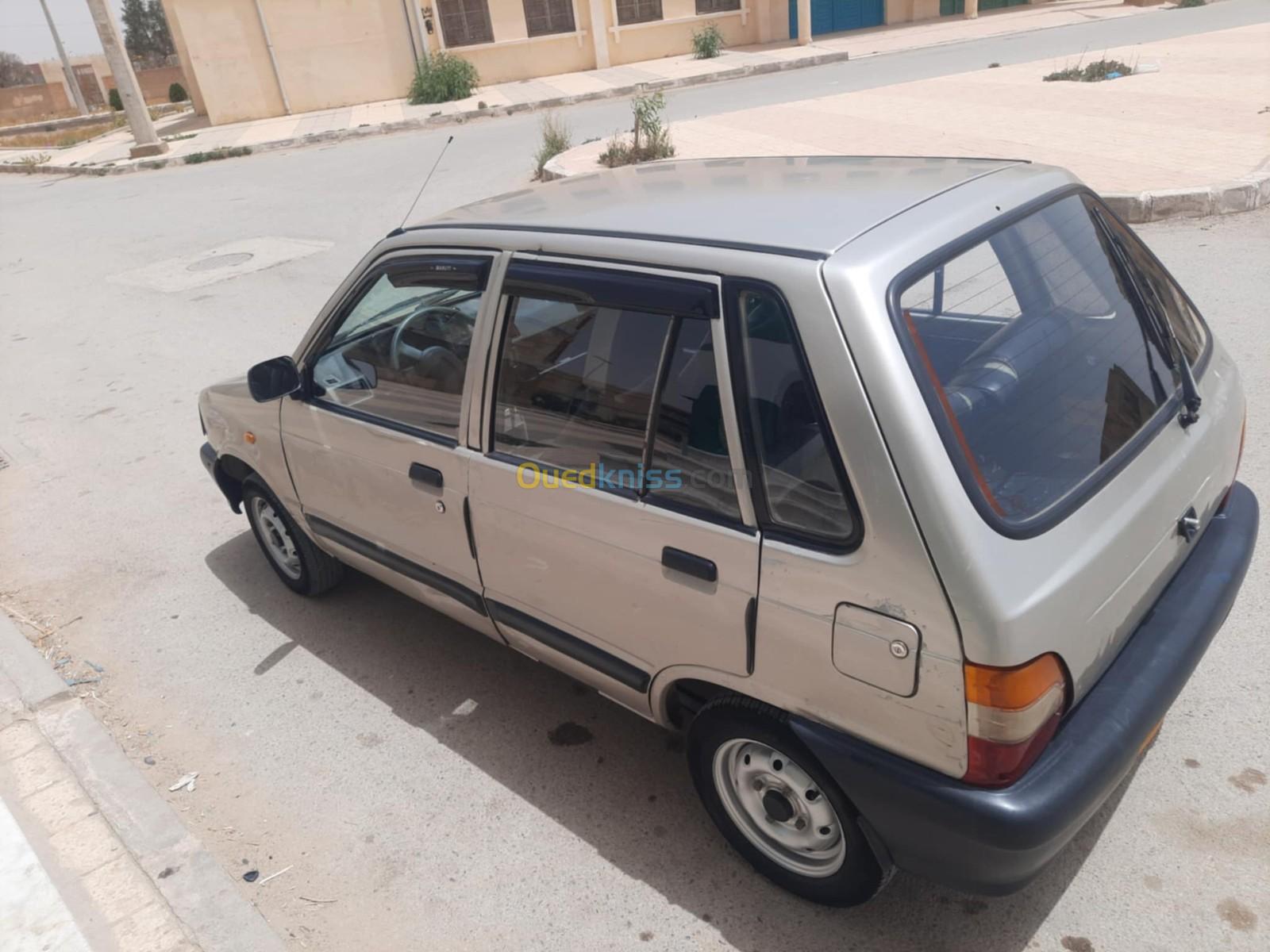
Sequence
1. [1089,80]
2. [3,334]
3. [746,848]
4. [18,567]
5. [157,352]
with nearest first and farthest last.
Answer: [746,848] < [18,567] < [157,352] < [3,334] < [1089,80]

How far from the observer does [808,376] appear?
2.12 metres

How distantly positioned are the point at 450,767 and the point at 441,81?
77.9ft

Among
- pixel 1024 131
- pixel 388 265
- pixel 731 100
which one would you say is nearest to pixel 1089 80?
pixel 1024 131

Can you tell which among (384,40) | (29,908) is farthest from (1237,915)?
(384,40)

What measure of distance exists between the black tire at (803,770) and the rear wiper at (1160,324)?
1.42 metres

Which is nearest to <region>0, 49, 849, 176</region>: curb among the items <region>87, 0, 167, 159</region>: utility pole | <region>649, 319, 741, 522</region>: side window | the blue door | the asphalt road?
<region>87, 0, 167, 159</region>: utility pole

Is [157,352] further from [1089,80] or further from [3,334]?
[1089,80]

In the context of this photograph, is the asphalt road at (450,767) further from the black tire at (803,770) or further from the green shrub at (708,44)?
the green shrub at (708,44)

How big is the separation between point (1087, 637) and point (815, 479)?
735 mm

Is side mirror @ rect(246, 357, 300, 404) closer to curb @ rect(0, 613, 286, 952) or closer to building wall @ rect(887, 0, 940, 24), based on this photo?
curb @ rect(0, 613, 286, 952)

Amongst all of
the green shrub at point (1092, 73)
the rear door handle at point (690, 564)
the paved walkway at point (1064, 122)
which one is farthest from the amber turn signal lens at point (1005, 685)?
the green shrub at point (1092, 73)

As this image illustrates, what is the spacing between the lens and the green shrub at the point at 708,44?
85.6 feet

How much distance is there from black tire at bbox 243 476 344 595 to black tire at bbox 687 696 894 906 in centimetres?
223

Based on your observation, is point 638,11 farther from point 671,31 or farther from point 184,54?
point 184,54
